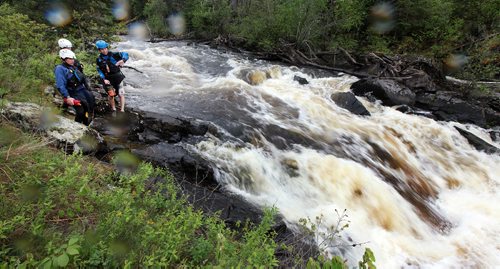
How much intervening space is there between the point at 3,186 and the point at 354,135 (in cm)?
815

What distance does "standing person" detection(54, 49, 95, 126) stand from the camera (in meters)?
5.52

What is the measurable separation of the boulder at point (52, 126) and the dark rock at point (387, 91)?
1078cm

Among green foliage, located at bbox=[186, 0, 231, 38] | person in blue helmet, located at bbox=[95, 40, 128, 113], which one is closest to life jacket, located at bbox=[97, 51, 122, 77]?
person in blue helmet, located at bbox=[95, 40, 128, 113]

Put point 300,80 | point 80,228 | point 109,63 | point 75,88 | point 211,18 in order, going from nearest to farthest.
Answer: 1. point 80,228
2. point 75,88
3. point 109,63
4. point 300,80
5. point 211,18

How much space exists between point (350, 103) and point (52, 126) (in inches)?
372

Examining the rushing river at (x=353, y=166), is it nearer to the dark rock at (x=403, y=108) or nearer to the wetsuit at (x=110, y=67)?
the dark rock at (x=403, y=108)

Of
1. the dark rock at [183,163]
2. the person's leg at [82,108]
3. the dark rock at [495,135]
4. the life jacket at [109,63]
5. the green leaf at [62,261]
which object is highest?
the green leaf at [62,261]

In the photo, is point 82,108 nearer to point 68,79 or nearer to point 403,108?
point 68,79

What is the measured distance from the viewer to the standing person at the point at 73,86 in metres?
5.52

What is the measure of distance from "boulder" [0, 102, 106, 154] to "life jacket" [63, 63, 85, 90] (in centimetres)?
84

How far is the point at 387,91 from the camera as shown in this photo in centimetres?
1205

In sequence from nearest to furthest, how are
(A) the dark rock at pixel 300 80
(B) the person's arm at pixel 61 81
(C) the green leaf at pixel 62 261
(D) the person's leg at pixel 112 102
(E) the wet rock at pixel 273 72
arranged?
1. (C) the green leaf at pixel 62 261
2. (B) the person's arm at pixel 61 81
3. (D) the person's leg at pixel 112 102
4. (A) the dark rock at pixel 300 80
5. (E) the wet rock at pixel 273 72

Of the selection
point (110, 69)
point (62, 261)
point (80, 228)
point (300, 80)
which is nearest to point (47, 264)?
point (62, 261)

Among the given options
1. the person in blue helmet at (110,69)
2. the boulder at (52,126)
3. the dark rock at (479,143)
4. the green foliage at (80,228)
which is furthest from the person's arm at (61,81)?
the dark rock at (479,143)
